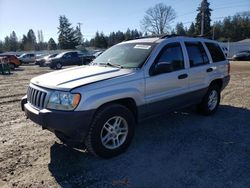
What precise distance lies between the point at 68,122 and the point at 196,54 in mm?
3473

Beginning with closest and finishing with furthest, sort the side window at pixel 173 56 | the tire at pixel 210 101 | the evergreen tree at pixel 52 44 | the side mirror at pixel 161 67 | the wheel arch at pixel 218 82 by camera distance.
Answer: the side mirror at pixel 161 67, the side window at pixel 173 56, the tire at pixel 210 101, the wheel arch at pixel 218 82, the evergreen tree at pixel 52 44

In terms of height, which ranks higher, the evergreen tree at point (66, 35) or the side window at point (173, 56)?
the evergreen tree at point (66, 35)

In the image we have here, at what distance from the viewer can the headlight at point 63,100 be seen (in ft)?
12.1

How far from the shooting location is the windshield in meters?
4.73

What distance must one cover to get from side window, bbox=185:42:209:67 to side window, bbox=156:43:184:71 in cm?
34

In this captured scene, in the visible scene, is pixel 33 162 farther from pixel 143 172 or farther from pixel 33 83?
pixel 143 172

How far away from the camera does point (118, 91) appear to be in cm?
409

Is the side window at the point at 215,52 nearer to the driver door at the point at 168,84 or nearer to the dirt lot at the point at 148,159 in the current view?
the driver door at the point at 168,84

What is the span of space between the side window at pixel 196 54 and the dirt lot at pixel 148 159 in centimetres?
134

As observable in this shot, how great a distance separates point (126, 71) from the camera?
4445 millimetres

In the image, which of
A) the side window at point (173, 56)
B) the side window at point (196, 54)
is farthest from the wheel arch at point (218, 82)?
the side window at point (173, 56)

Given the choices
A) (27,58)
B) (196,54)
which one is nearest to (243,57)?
(27,58)

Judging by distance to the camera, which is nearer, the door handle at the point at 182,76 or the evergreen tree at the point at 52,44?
the door handle at the point at 182,76

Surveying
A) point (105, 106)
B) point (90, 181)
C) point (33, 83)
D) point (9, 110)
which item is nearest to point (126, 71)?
A: point (105, 106)
